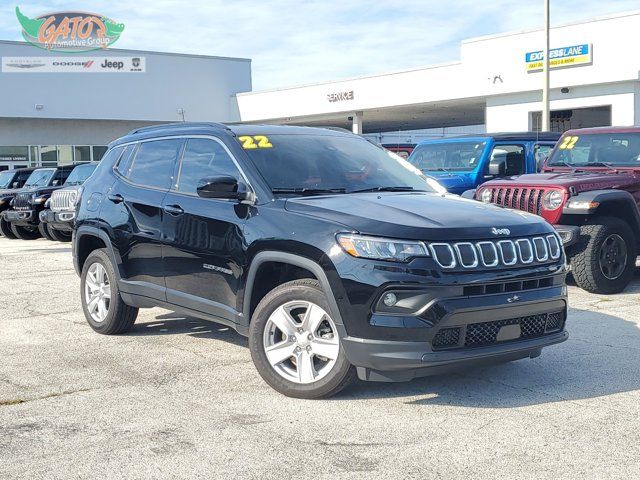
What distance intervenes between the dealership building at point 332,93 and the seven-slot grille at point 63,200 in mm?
18382

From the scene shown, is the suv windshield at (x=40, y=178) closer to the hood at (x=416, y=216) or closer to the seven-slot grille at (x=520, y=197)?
the seven-slot grille at (x=520, y=197)

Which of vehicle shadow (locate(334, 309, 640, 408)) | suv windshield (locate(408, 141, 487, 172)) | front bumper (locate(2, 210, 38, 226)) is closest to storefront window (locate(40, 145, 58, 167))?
front bumper (locate(2, 210, 38, 226))

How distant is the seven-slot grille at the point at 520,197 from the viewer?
360 inches

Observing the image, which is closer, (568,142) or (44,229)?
(568,142)

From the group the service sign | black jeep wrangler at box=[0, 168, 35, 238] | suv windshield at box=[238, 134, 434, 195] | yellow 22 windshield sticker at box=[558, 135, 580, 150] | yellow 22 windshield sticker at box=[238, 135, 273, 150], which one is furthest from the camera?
the service sign

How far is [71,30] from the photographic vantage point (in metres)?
51.1

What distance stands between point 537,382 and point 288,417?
1.79 m

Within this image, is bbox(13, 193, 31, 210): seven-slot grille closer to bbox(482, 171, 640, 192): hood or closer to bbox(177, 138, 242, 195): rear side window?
bbox(482, 171, 640, 192): hood

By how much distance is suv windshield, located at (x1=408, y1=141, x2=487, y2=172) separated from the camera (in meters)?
13.3

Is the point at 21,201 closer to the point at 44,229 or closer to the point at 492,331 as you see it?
the point at 44,229

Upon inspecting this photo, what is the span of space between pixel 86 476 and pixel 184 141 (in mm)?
3215

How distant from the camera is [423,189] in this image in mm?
6207

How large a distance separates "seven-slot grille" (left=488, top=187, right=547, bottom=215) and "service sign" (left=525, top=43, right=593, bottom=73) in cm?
2348

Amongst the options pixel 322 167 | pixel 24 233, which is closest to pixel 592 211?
pixel 322 167
